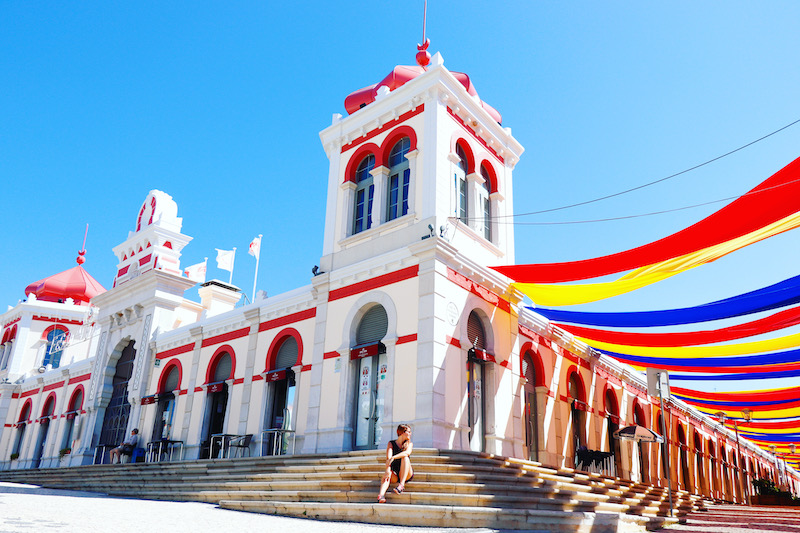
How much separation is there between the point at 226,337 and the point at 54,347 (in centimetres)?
1747

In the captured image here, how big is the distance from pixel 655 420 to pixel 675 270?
14.4 m

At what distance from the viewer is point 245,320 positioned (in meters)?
16.1

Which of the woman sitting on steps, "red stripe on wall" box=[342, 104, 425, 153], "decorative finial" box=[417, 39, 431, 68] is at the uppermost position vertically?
"decorative finial" box=[417, 39, 431, 68]

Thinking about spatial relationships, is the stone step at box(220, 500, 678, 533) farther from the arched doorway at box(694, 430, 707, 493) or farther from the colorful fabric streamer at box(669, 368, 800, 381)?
the arched doorway at box(694, 430, 707, 493)

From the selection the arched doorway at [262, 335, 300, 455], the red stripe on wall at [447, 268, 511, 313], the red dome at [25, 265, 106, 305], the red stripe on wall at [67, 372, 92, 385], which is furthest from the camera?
the red dome at [25, 265, 106, 305]

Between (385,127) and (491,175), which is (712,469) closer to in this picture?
(491,175)

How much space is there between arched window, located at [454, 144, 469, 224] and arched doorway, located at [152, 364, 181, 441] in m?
10.3

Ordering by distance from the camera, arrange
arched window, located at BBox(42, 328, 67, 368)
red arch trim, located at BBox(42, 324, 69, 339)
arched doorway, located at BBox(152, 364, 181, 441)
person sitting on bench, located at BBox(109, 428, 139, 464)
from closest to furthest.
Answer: person sitting on bench, located at BBox(109, 428, 139, 464) → arched doorway, located at BBox(152, 364, 181, 441) → arched window, located at BBox(42, 328, 67, 368) → red arch trim, located at BBox(42, 324, 69, 339)

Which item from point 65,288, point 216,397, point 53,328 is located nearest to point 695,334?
point 216,397

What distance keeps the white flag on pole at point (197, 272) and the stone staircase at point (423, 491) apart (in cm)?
940

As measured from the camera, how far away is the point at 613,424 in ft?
61.6

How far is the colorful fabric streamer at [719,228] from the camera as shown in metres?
7.59

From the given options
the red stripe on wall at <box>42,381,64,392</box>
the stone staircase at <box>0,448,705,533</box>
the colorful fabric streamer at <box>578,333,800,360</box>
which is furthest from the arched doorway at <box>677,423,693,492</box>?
the red stripe on wall at <box>42,381,64,392</box>

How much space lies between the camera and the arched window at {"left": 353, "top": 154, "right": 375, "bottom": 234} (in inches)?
544
